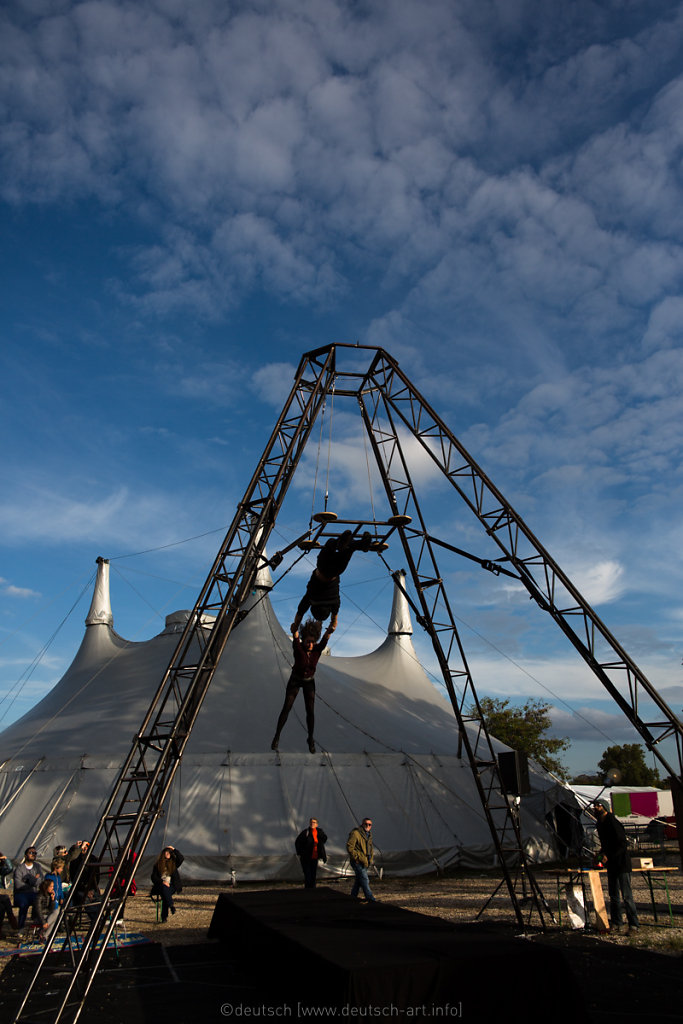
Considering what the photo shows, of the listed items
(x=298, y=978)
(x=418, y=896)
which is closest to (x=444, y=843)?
(x=418, y=896)

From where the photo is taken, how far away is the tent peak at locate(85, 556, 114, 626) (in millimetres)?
18469

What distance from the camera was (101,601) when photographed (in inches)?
736

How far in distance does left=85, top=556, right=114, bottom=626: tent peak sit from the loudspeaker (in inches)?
452

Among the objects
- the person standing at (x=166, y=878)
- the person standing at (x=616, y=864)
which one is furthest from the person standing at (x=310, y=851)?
the person standing at (x=616, y=864)

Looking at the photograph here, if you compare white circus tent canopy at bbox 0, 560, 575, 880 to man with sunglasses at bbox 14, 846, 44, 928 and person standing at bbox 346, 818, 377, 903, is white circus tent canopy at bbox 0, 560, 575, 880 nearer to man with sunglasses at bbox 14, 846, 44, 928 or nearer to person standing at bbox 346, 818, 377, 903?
man with sunglasses at bbox 14, 846, 44, 928

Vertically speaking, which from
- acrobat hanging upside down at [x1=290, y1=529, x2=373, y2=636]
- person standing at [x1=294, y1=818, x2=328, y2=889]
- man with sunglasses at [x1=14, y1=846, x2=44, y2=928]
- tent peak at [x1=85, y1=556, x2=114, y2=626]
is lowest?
man with sunglasses at [x1=14, y1=846, x2=44, y2=928]

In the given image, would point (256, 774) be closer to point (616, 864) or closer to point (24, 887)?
point (24, 887)

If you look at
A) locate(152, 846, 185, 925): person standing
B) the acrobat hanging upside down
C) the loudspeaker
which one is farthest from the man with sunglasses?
the loudspeaker

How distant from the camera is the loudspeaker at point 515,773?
34.2 feet

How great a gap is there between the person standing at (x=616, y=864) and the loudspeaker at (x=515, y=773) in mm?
1708

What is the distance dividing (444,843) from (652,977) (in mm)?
8114

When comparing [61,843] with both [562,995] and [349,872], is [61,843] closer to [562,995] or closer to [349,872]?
[349,872]

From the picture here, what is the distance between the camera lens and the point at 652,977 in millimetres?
6336

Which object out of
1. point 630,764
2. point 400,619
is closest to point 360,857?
point 400,619
